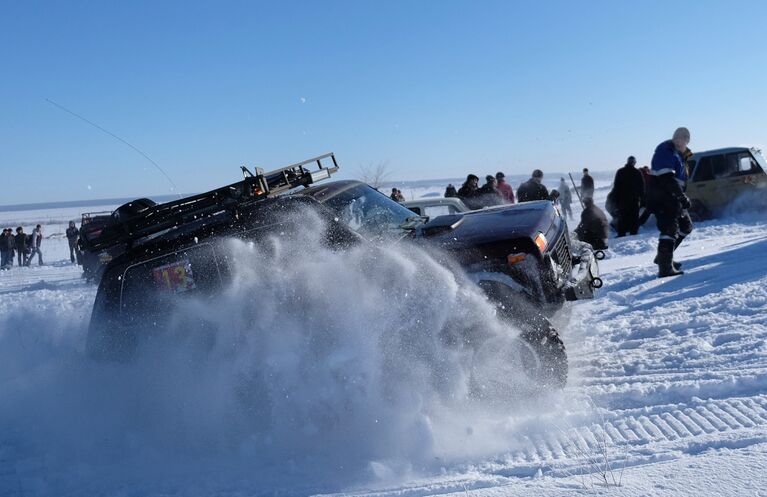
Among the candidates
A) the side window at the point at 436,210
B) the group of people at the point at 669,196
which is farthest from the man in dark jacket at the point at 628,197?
the group of people at the point at 669,196

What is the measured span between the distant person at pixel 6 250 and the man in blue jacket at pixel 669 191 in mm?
24076

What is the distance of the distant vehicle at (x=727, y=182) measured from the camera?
14.7 metres

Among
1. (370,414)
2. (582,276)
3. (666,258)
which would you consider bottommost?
(666,258)

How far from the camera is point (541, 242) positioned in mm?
4645

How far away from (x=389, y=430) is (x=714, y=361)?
8.74 ft

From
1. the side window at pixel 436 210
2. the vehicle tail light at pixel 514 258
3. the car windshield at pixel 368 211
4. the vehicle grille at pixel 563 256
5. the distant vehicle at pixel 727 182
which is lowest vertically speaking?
the distant vehicle at pixel 727 182

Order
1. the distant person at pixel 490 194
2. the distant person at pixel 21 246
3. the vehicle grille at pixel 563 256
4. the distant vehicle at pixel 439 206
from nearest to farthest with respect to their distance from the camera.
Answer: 1. the vehicle grille at pixel 563 256
2. the distant vehicle at pixel 439 206
3. the distant person at pixel 490 194
4. the distant person at pixel 21 246

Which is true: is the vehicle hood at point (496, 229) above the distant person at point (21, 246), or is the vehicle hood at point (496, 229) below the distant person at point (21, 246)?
below

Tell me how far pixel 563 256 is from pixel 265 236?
2.49 m

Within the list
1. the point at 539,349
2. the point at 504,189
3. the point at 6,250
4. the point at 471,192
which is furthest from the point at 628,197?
the point at 6,250

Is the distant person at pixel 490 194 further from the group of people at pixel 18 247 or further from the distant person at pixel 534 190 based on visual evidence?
the group of people at pixel 18 247

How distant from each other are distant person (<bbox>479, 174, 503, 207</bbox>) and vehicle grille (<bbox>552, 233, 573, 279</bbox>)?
7703 mm

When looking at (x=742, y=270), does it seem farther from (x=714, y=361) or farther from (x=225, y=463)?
(x=225, y=463)

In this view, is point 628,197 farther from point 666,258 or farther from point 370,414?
point 370,414
